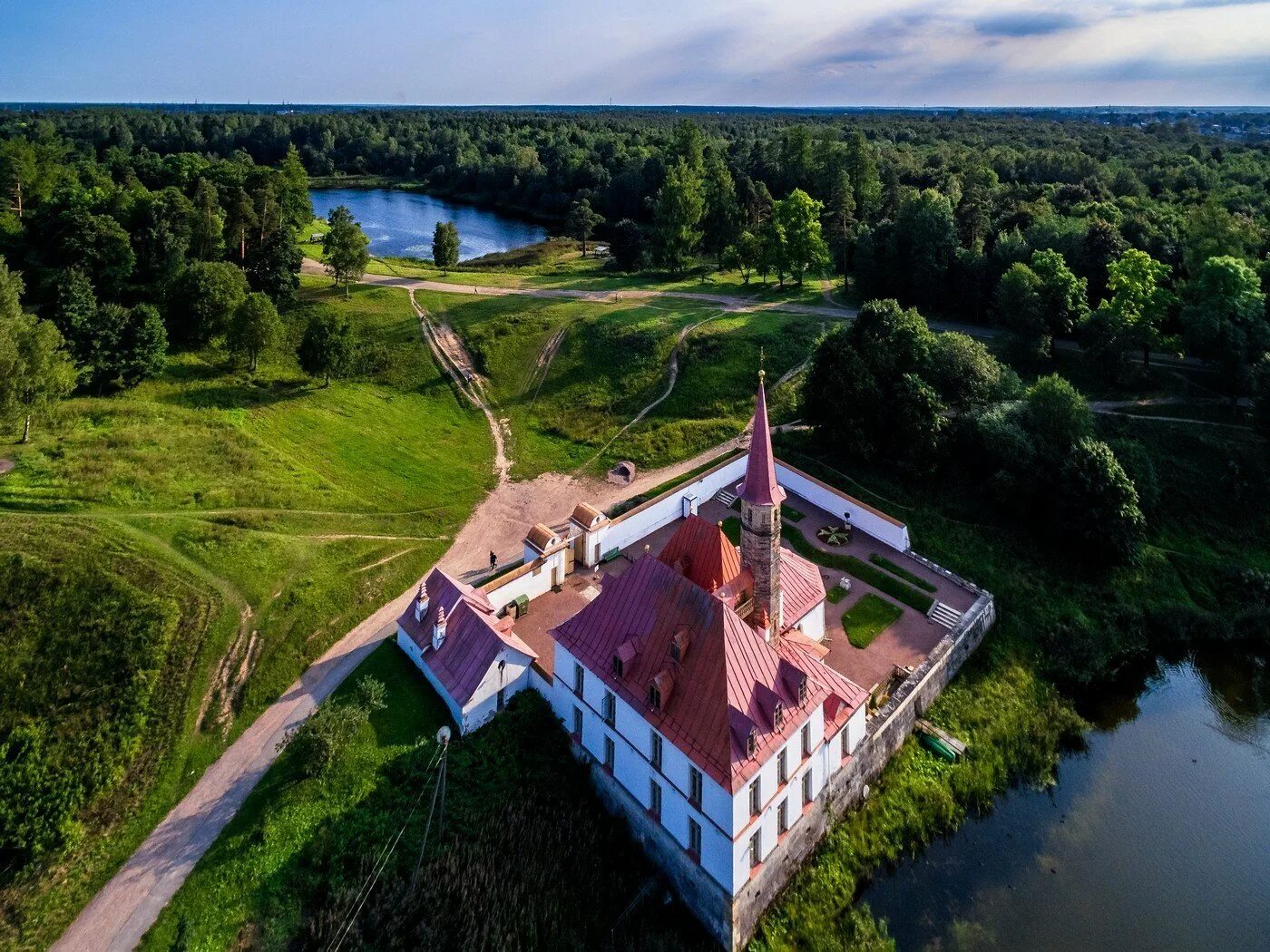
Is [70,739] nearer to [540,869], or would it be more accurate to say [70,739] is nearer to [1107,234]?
[540,869]

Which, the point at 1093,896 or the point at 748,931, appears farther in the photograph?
the point at 1093,896

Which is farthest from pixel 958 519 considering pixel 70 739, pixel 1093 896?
pixel 70 739

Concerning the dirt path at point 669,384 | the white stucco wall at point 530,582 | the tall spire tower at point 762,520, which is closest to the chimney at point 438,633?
the white stucco wall at point 530,582

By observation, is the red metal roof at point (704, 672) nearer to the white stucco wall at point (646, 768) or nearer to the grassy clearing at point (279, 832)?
the white stucco wall at point (646, 768)

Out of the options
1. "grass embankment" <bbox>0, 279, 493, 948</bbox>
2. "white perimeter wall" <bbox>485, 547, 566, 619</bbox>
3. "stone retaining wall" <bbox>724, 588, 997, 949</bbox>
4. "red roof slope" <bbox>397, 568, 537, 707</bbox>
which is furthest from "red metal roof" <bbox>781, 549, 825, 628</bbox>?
"grass embankment" <bbox>0, 279, 493, 948</bbox>

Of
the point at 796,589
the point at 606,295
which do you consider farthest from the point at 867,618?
the point at 606,295

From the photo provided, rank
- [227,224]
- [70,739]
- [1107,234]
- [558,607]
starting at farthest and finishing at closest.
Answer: [227,224] → [1107,234] → [558,607] → [70,739]
